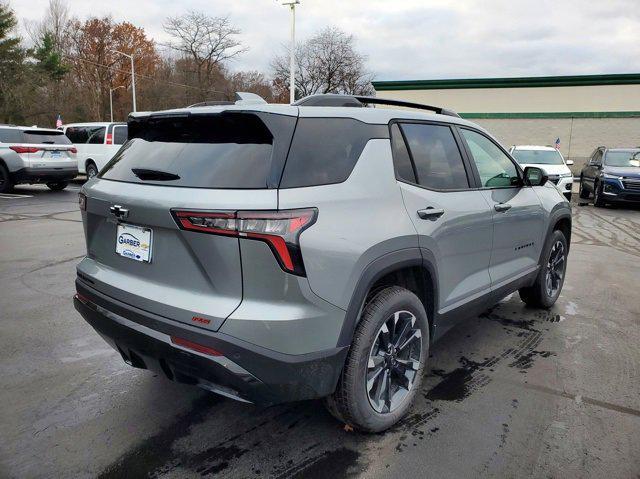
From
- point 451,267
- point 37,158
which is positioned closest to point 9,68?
point 37,158

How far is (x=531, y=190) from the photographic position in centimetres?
441

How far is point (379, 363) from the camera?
271 centimetres

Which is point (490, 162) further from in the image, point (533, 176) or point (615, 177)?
point (615, 177)

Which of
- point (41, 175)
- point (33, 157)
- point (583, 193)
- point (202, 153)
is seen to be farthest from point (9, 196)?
point (583, 193)

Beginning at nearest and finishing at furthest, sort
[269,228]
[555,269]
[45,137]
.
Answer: [269,228] < [555,269] < [45,137]

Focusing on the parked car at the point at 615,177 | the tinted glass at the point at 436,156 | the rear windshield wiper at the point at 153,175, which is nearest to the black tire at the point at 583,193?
the parked car at the point at 615,177

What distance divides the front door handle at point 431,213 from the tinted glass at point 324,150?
0.53 m

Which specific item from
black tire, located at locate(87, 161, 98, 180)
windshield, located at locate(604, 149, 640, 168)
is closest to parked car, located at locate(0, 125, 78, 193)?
black tire, located at locate(87, 161, 98, 180)

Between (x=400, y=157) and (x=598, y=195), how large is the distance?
13211 millimetres

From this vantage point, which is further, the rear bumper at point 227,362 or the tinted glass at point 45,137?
the tinted glass at point 45,137

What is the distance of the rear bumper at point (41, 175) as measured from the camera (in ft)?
43.7

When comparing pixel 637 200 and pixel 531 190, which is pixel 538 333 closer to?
pixel 531 190

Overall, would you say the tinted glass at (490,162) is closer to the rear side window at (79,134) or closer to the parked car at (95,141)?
the parked car at (95,141)

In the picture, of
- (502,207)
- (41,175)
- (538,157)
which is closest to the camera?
(502,207)
